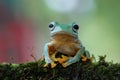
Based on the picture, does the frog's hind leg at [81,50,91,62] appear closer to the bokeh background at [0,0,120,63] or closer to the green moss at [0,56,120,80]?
the green moss at [0,56,120,80]

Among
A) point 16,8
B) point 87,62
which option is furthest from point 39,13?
point 87,62

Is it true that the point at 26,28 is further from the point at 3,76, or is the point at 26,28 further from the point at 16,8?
the point at 3,76

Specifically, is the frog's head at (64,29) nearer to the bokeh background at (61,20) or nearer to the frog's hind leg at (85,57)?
the frog's hind leg at (85,57)

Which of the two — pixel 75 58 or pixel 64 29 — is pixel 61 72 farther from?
pixel 64 29

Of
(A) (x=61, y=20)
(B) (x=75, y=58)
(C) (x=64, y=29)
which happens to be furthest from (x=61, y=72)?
(A) (x=61, y=20)

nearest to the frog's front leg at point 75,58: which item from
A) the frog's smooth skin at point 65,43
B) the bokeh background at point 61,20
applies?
the frog's smooth skin at point 65,43
